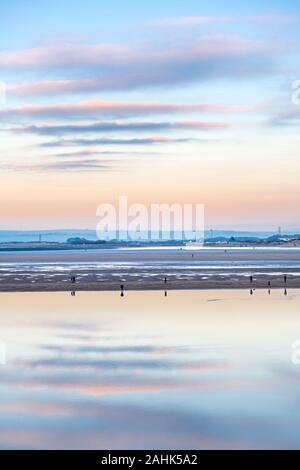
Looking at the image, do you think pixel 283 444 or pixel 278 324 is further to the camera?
pixel 278 324

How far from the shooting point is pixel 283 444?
1559 centimetres

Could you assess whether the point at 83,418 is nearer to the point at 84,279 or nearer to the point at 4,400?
the point at 4,400

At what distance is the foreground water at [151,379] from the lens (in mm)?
16578

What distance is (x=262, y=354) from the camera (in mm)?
27141

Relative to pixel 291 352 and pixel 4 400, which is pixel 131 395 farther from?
pixel 291 352

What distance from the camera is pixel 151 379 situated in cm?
2278

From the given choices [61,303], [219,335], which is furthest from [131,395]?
[61,303]

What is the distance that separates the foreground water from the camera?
1658cm

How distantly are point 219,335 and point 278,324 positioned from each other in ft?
14.7

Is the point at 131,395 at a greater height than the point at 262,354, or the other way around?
the point at 262,354
